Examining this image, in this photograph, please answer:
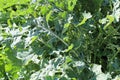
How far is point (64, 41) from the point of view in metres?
2.08

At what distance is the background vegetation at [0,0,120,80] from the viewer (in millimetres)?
2023

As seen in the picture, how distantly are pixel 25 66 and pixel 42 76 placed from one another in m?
0.30

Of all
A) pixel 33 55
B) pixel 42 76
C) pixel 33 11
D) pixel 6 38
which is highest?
pixel 33 11

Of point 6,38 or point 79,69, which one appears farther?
point 6,38

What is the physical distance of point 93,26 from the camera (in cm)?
217

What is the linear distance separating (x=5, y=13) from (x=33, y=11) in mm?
322

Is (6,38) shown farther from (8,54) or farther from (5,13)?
(5,13)

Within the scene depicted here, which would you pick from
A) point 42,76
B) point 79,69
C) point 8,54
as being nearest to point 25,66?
point 8,54

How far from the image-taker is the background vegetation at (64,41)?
6.64ft

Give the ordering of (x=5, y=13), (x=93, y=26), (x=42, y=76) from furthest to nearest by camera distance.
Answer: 1. (x=5, y=13)
2. (x=93, y=26)
3. (x=42, y=76)

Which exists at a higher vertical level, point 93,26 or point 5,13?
point 5,13

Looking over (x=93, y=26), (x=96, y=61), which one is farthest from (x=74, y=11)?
(x=96, y=61)

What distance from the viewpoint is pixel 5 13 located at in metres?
2.43

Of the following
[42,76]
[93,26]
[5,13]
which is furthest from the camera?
[5,13]
